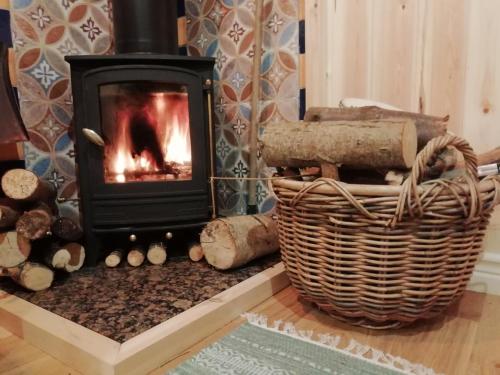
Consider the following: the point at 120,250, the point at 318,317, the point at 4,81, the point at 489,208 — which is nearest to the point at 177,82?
the point at 4,81

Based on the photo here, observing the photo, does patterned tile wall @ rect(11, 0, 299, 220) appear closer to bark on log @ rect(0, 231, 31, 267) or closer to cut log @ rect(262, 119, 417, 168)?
bark on log @ rect(0, 231, 31, 267)

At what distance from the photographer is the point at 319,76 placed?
156cm

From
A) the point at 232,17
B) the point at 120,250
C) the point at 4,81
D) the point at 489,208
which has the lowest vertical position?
the point at 120,250

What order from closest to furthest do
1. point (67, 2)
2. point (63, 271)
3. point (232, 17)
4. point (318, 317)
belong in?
1. point (318, 317)
2. point (63, 271)
3. point (67, 2)
4. point (232, 17)

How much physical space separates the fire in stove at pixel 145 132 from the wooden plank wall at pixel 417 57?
545 mm

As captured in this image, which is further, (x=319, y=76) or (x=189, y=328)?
(x=319, y=76)

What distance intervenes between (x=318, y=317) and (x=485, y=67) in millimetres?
892

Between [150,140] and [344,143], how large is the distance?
30.5 inches

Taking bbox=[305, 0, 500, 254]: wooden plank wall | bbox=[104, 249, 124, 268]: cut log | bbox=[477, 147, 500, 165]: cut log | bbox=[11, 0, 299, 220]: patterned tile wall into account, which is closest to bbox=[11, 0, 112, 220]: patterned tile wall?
bbox=[11, 0, 299, 220]: patterned tile wall

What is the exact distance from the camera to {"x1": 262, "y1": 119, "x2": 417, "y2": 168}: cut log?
905mm

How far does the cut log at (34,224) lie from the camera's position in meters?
1.17

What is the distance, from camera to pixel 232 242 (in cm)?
127

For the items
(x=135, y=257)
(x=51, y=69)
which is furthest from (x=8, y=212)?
(x=51, y=69)

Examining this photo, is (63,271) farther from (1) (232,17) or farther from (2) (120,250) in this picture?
(1) (232,17)
